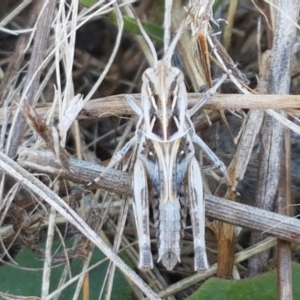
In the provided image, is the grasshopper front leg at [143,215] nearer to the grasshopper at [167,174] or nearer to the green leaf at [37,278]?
the grasshopper at [167,174]

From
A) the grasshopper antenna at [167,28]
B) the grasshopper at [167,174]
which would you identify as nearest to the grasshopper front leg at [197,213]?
the grasshopper at [167,174]

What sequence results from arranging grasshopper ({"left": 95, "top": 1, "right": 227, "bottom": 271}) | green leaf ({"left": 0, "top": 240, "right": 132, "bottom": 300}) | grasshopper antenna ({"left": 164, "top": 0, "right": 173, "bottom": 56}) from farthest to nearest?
green leaf ({"left": 0, "top": 240, "right": 132, "bottom": 300}), grasshopper antenna ({"left": 164, "top": 0, "right": 173, "bottom": 56}), grasshopper ({"left": 95, "top": 1, "right": 227, "bottom": 271})

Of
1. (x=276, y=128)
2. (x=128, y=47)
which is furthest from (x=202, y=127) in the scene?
(x=128, y=47)

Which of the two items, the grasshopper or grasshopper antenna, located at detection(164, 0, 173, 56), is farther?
grasshopper antenna, located at detection(164, 0, 173, 56)

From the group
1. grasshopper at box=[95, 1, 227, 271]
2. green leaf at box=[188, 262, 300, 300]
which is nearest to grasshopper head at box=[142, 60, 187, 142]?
grasshopper at box=[95, 1, 227, 271]

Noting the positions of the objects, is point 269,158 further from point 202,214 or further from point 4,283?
point 4,283

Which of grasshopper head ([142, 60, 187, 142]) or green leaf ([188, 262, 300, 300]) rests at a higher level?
grasshopper head ([142, 60, 187, 142])

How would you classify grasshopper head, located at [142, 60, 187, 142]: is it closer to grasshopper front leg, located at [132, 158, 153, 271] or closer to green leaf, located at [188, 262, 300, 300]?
grasshopper front leg, located at [132, 158, 153, 271]

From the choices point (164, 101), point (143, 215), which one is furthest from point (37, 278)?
point (164, 101)
